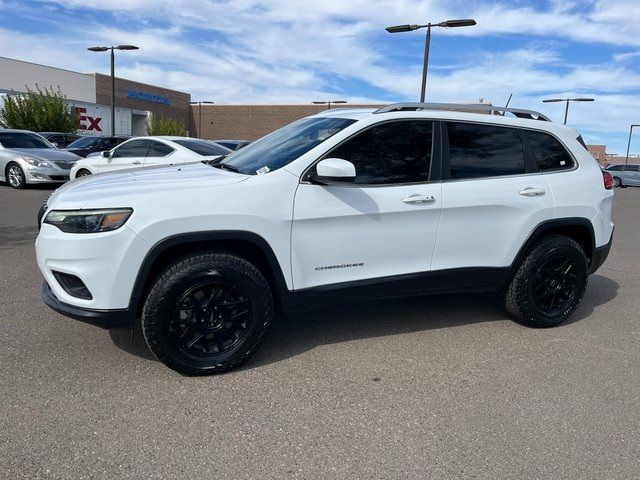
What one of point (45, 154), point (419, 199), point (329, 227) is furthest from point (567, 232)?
point (45, 154)

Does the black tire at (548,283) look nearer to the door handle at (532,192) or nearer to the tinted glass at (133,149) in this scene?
the door handle at (532,192)

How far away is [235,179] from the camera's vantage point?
130 inches

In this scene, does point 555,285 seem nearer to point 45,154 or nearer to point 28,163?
point 28,163

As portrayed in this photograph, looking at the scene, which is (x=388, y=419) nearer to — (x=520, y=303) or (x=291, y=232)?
(x=291, y=232)

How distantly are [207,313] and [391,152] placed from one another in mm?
1696

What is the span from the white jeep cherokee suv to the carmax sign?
53.2 meters

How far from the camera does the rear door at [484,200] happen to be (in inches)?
151

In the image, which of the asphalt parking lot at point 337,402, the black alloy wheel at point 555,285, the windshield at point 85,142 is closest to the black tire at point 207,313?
the asphalt parking lot at point 337,402

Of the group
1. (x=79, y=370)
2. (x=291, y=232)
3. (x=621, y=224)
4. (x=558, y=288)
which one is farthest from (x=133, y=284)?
(x=621, y=224)

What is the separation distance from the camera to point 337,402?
121 inches

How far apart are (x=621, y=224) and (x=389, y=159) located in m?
10.6

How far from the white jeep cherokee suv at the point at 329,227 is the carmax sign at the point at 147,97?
53.2 m

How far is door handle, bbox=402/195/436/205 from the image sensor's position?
3633 mm

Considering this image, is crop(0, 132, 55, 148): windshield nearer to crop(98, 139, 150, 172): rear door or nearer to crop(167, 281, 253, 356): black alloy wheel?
crop(98, 139, 150, 172): rear door
